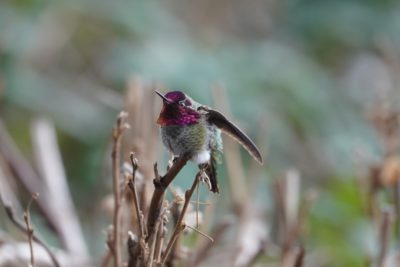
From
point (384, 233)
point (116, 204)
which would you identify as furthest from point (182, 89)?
point (116, 204)

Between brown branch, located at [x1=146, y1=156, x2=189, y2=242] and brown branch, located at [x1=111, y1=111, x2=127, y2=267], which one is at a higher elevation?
brown branch, located at [x1=111, y1=111, x2=127, y2=267]

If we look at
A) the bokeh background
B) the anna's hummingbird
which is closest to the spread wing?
the anna's hummingbird

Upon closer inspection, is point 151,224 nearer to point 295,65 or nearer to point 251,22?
point 295,65

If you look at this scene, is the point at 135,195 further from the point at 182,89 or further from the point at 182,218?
the point at 182,89

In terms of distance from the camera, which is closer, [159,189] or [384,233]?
[159,189]

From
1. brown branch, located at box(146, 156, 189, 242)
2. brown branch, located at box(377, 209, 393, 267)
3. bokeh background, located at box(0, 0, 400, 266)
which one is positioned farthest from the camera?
bokeh background, located at box(0, 0, 400, 266)

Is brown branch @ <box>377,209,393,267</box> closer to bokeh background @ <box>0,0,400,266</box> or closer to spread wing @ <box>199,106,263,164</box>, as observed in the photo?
spread wing @ <box>199,106,263,164</box>

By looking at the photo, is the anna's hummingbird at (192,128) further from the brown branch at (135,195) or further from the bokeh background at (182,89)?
the bokeh background at (182,89)

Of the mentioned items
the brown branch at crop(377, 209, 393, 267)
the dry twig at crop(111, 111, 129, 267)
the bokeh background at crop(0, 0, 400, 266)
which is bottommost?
the dry twig at crop(111, 111, 129, 267)

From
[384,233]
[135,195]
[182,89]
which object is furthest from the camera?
[182,89]
